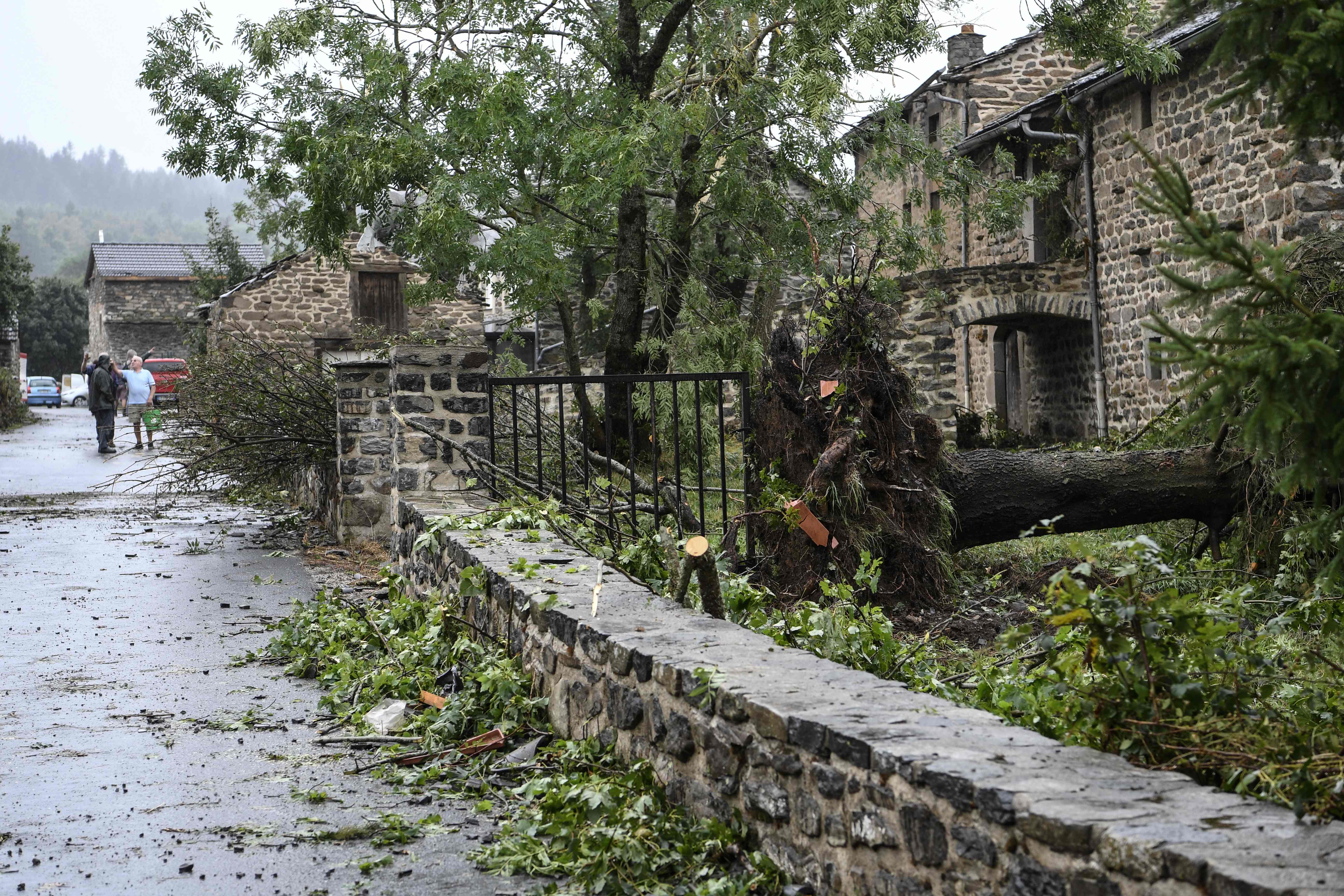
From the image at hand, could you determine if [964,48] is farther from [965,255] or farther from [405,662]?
[405,662]

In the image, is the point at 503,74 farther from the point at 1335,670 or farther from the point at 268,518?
the point at 1335,670

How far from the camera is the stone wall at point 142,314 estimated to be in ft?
158

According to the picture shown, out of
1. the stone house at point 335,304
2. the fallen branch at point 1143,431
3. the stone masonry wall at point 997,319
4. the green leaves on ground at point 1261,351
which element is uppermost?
the stone house at point 335,304

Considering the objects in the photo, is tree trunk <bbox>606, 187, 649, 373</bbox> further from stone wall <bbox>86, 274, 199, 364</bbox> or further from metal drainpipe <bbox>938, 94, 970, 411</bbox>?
stone wall <bbox>86, 274, 199, 364</bbox>

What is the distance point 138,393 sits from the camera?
2225 cm

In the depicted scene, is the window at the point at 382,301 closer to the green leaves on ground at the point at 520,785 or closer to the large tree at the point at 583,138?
the large tree at the point at 583,138

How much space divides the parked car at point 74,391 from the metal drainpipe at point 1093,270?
4233 cm

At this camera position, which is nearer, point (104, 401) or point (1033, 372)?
point (1033, 372)

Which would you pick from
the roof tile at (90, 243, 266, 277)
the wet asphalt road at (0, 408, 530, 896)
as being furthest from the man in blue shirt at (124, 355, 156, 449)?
the roof tile at (90, 243, 266, 277)

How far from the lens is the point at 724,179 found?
12.2 meters

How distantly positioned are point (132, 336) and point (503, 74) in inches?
1632

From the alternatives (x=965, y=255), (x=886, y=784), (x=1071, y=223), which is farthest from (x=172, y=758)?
(x=965, y=255)

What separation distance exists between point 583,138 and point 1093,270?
8.87 meters

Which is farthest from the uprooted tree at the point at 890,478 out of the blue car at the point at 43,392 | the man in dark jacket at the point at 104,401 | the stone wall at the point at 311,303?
the blue car at the point at 43,392
